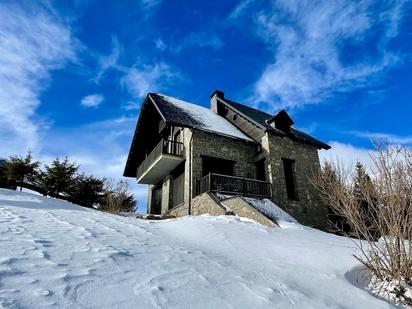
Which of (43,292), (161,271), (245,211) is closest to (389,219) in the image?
(161,271)

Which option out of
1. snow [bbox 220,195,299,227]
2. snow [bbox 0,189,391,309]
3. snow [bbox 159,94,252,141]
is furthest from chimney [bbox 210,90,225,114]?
snow [bbox 0,189,391,309]

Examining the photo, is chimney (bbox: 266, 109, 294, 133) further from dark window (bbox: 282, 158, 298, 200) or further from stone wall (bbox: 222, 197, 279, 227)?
stone wall (bbox: 222, 197, 279, 227)

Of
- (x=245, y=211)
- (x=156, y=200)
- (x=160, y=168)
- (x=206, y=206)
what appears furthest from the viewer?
(x=156, y=200)

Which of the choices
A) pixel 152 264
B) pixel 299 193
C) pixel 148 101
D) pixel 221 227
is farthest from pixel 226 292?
pixel 148 101

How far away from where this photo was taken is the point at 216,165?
51.0 ft

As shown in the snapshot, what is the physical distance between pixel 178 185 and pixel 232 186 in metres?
3.77

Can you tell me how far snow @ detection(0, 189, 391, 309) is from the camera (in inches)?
101

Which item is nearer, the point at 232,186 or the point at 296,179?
the point at 232,186

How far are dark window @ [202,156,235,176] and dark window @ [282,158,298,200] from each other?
2861mm

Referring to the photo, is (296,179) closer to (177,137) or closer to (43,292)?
(177,137)

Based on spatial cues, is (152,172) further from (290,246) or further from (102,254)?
(102,254)

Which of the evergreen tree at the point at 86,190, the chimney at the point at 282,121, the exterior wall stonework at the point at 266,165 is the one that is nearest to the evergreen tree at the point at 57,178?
the evergreen tree at the point at 86,190

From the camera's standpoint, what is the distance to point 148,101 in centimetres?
1786

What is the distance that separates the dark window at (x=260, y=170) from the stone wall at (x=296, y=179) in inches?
27.4
